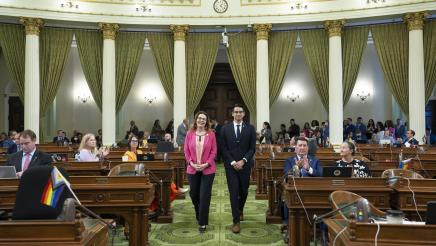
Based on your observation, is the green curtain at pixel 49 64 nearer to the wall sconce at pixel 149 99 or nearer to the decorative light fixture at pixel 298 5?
the wall sconce at pixel 149 99

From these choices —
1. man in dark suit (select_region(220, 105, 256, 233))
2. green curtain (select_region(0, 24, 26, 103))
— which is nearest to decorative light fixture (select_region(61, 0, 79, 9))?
green curtain (select_region(0, 24, 26, 103))

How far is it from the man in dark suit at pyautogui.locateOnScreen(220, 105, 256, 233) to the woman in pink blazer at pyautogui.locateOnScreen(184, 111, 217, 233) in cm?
22

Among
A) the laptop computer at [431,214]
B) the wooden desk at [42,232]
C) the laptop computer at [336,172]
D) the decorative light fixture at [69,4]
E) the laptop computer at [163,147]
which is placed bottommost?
the wooden desk at [42,232]

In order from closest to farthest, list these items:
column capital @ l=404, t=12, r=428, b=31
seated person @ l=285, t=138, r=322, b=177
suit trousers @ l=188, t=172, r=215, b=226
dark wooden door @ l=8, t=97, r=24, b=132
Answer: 1. seated person @ l=285, t=138, r=322, b=177
2. suit trousers @ l=188, t=172, r=215, b=226
3. column capital @ l=404, t=12, r=428, b=31
4. dark wooden door @ l=8, t=97, r=24, b=132


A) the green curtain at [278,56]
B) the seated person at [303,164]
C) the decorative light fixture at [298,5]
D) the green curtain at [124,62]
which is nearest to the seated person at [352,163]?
the seated person at [303,164]

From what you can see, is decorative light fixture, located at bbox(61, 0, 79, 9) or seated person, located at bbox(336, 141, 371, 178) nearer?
seated person, located at bbox(336, 141, 371, 178)

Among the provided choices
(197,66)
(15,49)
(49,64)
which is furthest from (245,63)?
(15,49)

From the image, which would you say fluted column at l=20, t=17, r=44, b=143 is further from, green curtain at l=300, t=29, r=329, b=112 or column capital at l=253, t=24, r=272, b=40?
green curtain at l=300, t=29, r=329, b=112

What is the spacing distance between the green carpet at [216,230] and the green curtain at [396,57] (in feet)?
29.2

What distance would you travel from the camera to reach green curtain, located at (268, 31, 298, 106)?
582 inches

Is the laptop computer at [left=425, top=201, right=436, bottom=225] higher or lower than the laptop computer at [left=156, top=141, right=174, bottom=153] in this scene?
lower

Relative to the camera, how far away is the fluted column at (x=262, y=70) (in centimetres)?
1458

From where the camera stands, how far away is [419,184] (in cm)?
438

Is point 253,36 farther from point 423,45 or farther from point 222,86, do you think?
point 423,45
